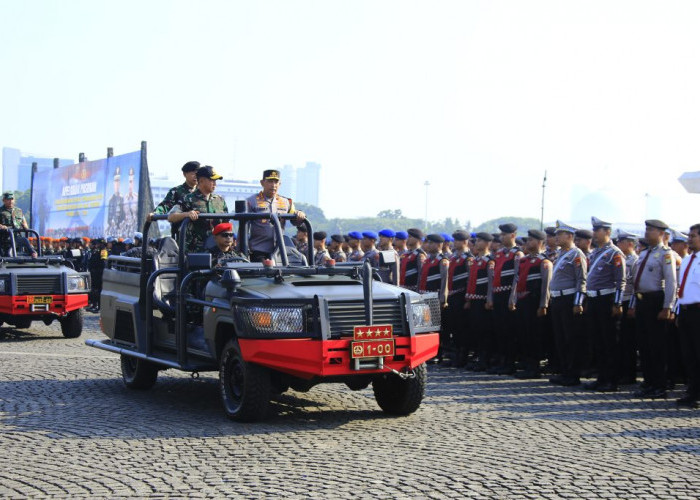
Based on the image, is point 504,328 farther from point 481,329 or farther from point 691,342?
point 691,342

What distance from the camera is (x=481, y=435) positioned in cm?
820

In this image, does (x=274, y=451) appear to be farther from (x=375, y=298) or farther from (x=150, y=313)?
(x=150, y=313)

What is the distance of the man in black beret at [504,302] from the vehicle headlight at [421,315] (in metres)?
4.62

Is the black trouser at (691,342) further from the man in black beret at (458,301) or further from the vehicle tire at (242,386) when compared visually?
the vehicle tire at (242,386)

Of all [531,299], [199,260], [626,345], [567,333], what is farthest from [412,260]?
[199,260]

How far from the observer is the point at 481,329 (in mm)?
13828

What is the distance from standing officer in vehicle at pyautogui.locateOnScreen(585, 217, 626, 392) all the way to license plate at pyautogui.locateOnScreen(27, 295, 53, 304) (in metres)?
9.76

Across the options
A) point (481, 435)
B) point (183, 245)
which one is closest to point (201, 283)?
point (183, 245)

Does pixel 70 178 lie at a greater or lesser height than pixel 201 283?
greater

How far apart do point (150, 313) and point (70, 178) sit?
39471 millimetres

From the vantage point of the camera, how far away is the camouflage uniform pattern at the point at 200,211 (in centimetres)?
1041

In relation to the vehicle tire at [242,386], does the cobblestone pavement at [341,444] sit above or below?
below

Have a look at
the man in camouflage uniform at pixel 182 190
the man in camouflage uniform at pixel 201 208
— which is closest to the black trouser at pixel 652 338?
the man in camouflage uniform at pixel 201 208

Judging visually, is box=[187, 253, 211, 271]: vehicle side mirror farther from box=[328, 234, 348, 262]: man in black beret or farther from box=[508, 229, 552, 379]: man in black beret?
box=[328, 234, 348, 262]: man in black beret
